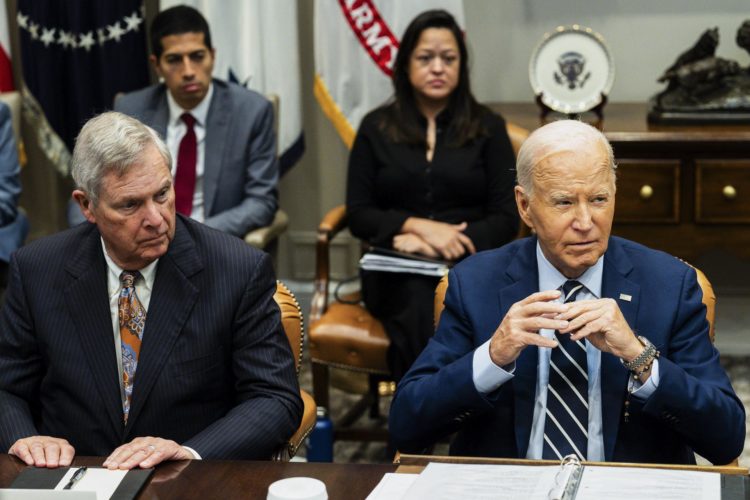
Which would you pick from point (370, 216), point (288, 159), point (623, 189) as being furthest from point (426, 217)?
point (288, 159)

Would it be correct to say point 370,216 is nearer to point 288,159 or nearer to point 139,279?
point 288,159

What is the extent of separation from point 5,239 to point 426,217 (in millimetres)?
1679

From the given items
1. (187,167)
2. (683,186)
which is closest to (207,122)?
(187,167)

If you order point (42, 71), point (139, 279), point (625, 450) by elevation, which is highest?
point (42, 71)

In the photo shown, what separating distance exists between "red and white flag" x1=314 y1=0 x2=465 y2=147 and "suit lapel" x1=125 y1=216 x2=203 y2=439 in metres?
2.72

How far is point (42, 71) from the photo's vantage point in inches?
215

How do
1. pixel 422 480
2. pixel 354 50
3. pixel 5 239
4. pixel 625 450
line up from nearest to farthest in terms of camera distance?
1. pixel 422 480
2. pixel 625 450
3. pixel 5 239
4. pixel 354 50

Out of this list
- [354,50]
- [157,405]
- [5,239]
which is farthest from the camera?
[354,50]

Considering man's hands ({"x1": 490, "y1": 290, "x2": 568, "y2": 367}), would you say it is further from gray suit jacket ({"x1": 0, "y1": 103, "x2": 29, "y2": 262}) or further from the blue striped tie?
gray suit jacket ({"x1": 0, "y1": 103, "x2": 29, "y2": 262})

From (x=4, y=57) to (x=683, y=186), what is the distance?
3099 mm

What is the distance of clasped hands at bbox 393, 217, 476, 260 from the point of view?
13.6 feet

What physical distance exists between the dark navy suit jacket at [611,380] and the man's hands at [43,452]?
680 mm

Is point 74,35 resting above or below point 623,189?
above

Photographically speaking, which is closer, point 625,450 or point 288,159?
point 625,450
